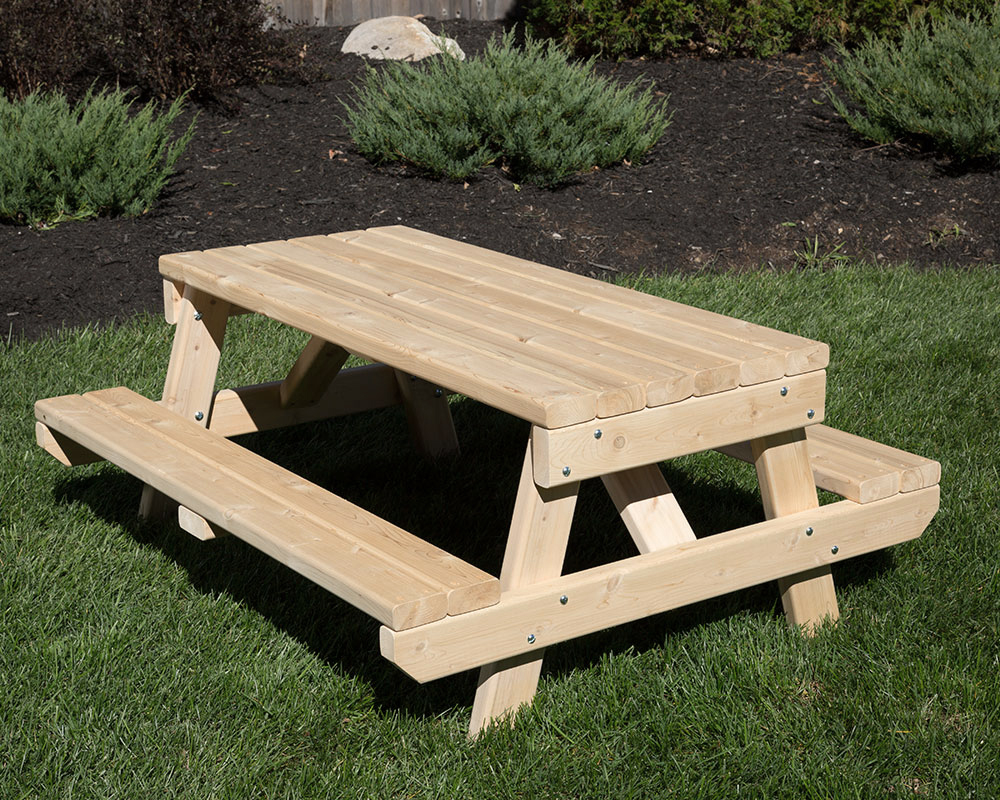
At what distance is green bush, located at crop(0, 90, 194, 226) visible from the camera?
242 inches

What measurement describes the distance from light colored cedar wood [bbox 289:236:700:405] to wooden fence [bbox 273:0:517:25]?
28.8 ft

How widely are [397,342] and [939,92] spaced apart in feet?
18.9

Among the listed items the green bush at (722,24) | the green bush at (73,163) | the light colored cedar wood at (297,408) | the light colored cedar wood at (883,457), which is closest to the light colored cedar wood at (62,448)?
the light colored cedar wood at (297,408)

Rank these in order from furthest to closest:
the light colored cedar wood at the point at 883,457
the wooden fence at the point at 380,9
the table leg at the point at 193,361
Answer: the wooden fence at the point at 380,9 < the table leg at the point at 193,361 < the light colored cedar wood at the point at 883,457

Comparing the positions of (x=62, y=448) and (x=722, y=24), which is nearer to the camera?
(x=62, y=448)

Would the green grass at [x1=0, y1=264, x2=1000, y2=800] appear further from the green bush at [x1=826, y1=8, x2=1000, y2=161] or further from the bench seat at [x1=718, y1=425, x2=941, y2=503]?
the green bush at [x1=826, y1=8, x2=1000, y2=161]

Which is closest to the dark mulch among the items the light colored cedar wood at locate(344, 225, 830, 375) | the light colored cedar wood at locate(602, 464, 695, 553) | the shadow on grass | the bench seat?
the shadow on grass

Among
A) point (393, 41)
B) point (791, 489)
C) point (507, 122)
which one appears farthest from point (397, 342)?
point (393, 41)

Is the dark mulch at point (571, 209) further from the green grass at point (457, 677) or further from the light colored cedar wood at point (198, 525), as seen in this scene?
the light colored cedar wood at point (198, 525)

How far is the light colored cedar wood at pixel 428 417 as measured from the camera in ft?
13.5

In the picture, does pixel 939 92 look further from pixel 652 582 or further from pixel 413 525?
pixel 652 582

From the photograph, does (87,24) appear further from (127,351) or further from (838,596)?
(838,596)

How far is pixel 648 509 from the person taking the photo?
2.82m

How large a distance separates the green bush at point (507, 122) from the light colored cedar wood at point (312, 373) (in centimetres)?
335
